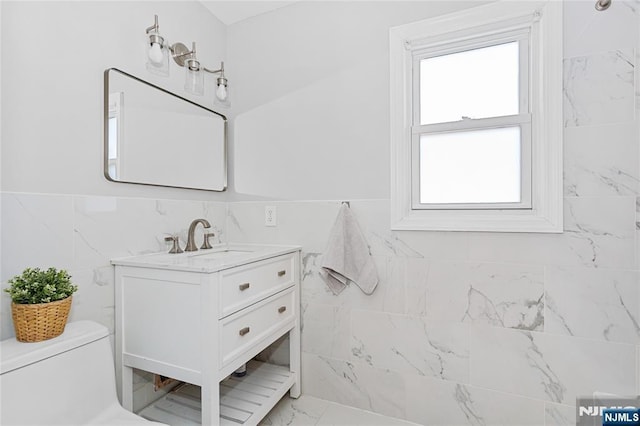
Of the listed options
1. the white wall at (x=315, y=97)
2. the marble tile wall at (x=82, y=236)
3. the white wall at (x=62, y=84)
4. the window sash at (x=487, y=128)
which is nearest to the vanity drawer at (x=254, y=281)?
the white wall at (x=315, y=97)

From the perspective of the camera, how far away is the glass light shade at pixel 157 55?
5.08 ft

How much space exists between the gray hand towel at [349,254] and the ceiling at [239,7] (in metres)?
1.37

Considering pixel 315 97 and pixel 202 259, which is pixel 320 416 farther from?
pixel 315 97

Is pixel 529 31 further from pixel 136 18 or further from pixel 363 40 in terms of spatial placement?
pixel 136 18

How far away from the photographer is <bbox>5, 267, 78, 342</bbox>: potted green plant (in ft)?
3.32

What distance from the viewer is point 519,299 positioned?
58.1 inches

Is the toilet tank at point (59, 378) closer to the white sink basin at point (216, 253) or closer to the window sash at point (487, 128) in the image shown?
the white sink basin at point (216, 253)

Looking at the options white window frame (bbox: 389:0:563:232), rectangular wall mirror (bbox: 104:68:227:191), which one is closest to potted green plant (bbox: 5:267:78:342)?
rectangular wall mirror (bbox: 104:68:227:191)

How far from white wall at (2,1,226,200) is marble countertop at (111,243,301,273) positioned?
33cm

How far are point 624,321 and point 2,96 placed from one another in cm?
253

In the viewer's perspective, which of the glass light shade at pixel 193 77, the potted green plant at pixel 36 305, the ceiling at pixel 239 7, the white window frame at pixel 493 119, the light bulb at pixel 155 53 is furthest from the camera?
the ceiling at pixel 239 7

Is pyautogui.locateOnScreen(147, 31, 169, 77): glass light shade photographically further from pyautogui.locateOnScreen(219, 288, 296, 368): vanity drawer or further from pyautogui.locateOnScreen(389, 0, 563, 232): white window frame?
pyautogui.locateOnScreen(219, 288, 296, 368): vanity drawer


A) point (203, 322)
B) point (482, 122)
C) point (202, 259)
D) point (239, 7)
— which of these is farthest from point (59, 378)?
point (239, 7)

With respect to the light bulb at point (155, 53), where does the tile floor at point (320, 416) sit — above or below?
below
